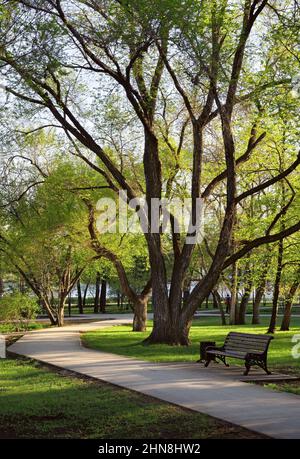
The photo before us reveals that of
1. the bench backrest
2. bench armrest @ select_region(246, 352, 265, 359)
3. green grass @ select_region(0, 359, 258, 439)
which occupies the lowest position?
green grass @ select_region(0, 359, 258, 439)

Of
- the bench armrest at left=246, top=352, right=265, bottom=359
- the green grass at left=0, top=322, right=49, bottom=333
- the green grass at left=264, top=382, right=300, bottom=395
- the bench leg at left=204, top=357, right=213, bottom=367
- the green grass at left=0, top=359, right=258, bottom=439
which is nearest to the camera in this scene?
the green grass at left=0, top=359, right=258, bottom=439

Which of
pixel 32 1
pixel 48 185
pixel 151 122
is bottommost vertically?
pixel 48 185

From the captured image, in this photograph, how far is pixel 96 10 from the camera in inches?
695

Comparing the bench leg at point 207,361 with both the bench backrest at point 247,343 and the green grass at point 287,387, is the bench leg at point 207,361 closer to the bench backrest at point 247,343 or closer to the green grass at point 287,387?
the bench backrest at point 247,343

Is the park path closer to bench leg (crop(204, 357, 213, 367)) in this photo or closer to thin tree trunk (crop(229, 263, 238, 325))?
bench leg (crop(204, 357, 213, 367))

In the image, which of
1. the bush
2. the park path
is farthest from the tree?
the bush

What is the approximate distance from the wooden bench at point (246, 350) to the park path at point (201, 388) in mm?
383

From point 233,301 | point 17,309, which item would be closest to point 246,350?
point 17,309

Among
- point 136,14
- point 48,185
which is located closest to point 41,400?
point 136,14

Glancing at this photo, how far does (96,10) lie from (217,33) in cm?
385

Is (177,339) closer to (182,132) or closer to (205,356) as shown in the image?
(205,356)

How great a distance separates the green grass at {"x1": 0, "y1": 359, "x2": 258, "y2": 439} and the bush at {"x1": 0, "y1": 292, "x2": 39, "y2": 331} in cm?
2074

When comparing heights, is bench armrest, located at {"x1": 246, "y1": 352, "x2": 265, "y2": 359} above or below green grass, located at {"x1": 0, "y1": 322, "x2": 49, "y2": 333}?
above

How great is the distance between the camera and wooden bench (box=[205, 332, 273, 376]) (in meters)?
12.9
